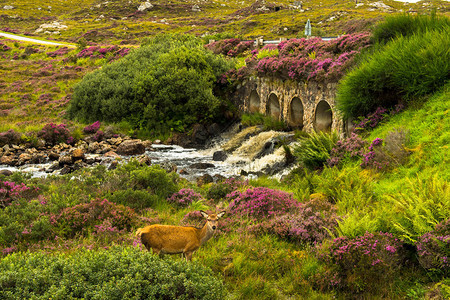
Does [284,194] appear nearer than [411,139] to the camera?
Yes

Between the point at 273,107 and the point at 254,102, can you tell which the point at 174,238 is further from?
the point at 254,102

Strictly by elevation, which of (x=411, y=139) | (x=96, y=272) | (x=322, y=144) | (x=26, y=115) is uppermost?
(x=96, y=272)

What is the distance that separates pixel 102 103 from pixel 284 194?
21.6m

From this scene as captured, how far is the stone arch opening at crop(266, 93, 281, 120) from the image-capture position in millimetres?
24047

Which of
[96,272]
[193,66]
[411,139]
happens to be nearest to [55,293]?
[96,272]

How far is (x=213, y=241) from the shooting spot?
7.04 meters

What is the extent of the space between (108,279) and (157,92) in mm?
22534

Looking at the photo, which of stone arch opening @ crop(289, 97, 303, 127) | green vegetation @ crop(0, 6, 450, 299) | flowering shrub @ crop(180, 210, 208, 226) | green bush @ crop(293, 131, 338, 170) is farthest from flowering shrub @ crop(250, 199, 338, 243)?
stone arch opening @ crop(289, 97, 303, 127)

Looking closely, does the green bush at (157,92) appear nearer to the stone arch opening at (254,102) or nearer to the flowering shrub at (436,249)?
the stone arch opening at (254,102)

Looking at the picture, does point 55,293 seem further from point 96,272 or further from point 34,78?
point 34,78

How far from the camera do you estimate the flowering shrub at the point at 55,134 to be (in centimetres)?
2356

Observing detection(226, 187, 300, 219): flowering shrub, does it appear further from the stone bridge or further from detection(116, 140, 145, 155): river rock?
detection(116, 140, 145, 155): river rock

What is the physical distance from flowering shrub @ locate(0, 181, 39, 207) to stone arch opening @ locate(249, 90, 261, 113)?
1791cm

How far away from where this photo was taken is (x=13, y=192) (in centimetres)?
933
